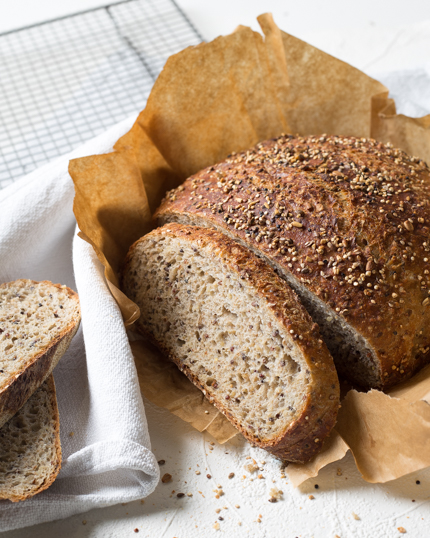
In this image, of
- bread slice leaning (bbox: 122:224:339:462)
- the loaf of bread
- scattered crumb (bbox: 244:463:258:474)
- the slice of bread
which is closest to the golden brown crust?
the slice of bread

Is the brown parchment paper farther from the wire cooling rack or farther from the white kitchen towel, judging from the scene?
the wire cooling rack

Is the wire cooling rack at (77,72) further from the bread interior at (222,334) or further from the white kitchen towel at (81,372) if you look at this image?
the bread interior at (222,334)

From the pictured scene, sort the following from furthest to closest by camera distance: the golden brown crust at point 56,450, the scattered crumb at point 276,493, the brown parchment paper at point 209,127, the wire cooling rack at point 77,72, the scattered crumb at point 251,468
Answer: the wire cooling rack at point 77,72, the brown parchment paper at point 209,127, the scattered crumb at point 251,468, the scattered crumb at point 276,493, the golden brown crust at point 56,450

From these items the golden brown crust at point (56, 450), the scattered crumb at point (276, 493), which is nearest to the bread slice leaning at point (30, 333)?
the golden brown crust at point (56, 450)

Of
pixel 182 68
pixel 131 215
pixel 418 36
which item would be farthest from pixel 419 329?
pixel 418 36

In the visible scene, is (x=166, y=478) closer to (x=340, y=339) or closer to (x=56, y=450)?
(x=56, y=450)

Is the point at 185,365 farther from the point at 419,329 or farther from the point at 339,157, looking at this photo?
the point at 339,157
